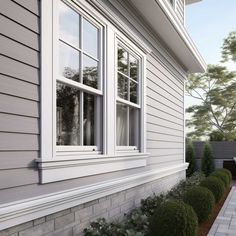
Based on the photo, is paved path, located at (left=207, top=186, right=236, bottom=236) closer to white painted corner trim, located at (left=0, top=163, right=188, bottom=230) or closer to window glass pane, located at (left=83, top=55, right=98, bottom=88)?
white painted corner trim, located at (left=0, top=163, right=188, bottom=230)

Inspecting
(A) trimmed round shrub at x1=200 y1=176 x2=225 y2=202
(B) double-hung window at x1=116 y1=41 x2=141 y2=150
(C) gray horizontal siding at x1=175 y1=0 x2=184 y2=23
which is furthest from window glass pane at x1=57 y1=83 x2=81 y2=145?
(C) gray horizontal siding at x1=175 y1=0 x2=184 y2=23

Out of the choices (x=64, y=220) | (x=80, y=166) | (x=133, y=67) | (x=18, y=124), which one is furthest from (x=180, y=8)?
(x=18, y=124)

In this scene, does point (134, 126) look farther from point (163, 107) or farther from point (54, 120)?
point (54, 120)

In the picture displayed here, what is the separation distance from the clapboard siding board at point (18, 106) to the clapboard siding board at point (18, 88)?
37 mm

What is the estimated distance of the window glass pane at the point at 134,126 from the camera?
5.74 metres

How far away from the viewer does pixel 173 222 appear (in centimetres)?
410

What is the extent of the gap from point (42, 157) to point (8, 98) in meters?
0.62

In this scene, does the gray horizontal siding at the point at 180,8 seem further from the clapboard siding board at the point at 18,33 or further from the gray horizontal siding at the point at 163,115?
the clapboard siding board at the point at 18,33

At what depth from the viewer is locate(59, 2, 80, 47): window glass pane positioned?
365 cm

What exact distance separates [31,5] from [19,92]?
0.76 m

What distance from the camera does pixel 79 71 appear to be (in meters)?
3.95

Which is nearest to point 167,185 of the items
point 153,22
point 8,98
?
point 153,22

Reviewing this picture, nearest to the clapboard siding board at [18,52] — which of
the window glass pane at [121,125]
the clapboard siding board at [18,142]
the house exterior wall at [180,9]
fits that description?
the clapboard siding board at [18,142]

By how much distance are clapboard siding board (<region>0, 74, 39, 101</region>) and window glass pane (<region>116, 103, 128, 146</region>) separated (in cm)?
213
